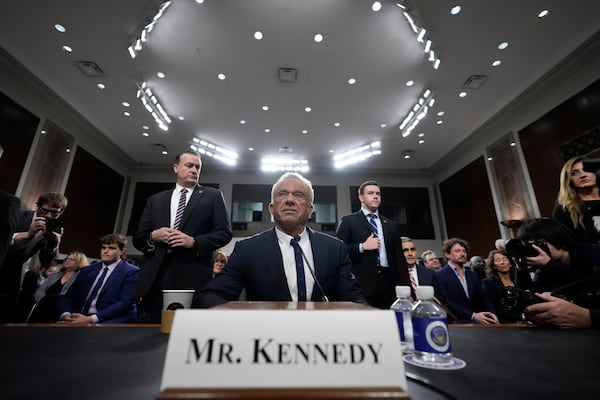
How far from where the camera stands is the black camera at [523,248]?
4.12ft

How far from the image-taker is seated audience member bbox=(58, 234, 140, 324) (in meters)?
2.12

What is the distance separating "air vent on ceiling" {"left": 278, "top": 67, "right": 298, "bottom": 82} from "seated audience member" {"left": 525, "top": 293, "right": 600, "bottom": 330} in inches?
180

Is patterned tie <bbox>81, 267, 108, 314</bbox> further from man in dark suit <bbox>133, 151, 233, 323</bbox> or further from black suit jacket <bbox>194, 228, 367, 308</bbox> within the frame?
black suit jacket <bbox>194, 228, 367, 308</bbox>

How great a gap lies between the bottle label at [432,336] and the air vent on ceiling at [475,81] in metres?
5.45

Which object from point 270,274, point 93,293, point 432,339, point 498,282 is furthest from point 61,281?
point 498,282

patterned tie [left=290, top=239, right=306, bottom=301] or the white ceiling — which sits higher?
the white ceiling

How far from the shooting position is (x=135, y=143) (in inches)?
270

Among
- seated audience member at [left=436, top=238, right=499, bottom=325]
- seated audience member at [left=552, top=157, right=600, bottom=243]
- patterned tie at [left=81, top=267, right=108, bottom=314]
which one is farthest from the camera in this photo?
seated audience member at [left=436, top=238, right=499, bottom=325]

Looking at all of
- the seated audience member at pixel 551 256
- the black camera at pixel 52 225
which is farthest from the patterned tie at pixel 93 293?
the seated audience member at pixel 551 256

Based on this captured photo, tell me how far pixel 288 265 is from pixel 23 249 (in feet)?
6.96

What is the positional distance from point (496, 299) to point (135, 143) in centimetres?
779

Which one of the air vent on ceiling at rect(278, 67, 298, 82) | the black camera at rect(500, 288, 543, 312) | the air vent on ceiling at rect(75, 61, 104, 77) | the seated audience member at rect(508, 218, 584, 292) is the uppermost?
the air vent on ceiling at rect(278, 67, 298, 82)

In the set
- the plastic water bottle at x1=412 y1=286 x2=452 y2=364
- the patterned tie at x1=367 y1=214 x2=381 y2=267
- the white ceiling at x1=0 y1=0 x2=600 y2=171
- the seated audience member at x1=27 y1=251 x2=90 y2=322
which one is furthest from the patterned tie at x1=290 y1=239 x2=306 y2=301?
the white ceiling at x1=0 y1=0 x2=600 y2=171

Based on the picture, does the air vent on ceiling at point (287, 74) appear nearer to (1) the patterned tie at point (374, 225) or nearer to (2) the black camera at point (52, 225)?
(1) the patterned tie at point (374, 225)
